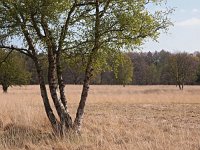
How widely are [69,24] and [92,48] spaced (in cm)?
109

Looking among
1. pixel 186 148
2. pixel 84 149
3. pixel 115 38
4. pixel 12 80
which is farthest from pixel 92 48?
pixel 12 80

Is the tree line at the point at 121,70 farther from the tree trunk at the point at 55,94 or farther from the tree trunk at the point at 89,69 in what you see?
the tree trunk at the point at 89,69

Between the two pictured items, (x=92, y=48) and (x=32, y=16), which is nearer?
(x=32, y=16)

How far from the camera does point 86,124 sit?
53.5ft

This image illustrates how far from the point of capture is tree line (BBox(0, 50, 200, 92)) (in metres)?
14.6

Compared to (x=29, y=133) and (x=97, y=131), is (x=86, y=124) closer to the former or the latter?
(x=97, y=131)

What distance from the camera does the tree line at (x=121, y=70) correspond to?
47.8ft

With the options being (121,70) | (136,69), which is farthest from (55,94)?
(136,69)

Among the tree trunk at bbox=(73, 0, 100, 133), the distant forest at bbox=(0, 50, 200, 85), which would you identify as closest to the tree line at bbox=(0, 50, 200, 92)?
the distant forest at bbox=(0, 50, 200, 85)

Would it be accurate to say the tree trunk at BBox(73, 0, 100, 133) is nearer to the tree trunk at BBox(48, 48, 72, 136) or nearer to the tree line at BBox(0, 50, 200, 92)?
the tree trunk at BBox(48, 48, 72, 136)

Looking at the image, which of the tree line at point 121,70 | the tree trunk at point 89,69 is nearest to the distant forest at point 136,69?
the tree line at point 121,70

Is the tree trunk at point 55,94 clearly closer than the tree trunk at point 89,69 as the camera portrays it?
No

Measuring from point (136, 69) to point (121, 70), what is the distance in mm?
56501

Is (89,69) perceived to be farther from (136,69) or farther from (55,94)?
(136,69)
